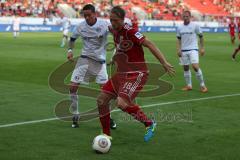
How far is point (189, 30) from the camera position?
15781 mm

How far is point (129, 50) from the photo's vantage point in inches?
334

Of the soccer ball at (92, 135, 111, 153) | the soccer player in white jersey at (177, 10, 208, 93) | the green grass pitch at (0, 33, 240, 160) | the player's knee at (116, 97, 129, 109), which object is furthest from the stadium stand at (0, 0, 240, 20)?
the soccer ball at (92, 135, 111, 153)

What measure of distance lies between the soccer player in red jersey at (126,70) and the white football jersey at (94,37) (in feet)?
4.53

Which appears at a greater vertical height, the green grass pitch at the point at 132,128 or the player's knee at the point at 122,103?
the player's knee at the point at 122,103

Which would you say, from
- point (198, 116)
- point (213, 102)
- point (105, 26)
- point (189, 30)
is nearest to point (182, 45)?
point (189, 30)

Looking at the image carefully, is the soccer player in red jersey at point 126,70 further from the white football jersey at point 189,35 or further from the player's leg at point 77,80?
the white football jersey at point 189,35

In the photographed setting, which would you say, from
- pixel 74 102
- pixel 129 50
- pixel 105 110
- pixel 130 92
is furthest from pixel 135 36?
pixel 74 102

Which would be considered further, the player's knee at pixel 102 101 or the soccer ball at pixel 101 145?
the player's knee at pixel 102 101

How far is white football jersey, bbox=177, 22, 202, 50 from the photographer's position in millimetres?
15766

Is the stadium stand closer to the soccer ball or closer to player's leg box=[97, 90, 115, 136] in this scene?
player's leg box=[97, 90, 115, 136]

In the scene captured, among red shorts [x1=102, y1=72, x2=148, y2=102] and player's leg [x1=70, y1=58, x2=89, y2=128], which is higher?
Result: red shorts [x1=102, y1=72, x2=148, y2=102]

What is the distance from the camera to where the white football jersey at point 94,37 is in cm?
1014

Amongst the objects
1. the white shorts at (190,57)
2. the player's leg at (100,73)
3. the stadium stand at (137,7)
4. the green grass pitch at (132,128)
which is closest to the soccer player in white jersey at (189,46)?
the white shorts at (190,57)

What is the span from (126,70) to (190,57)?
7.32 m
